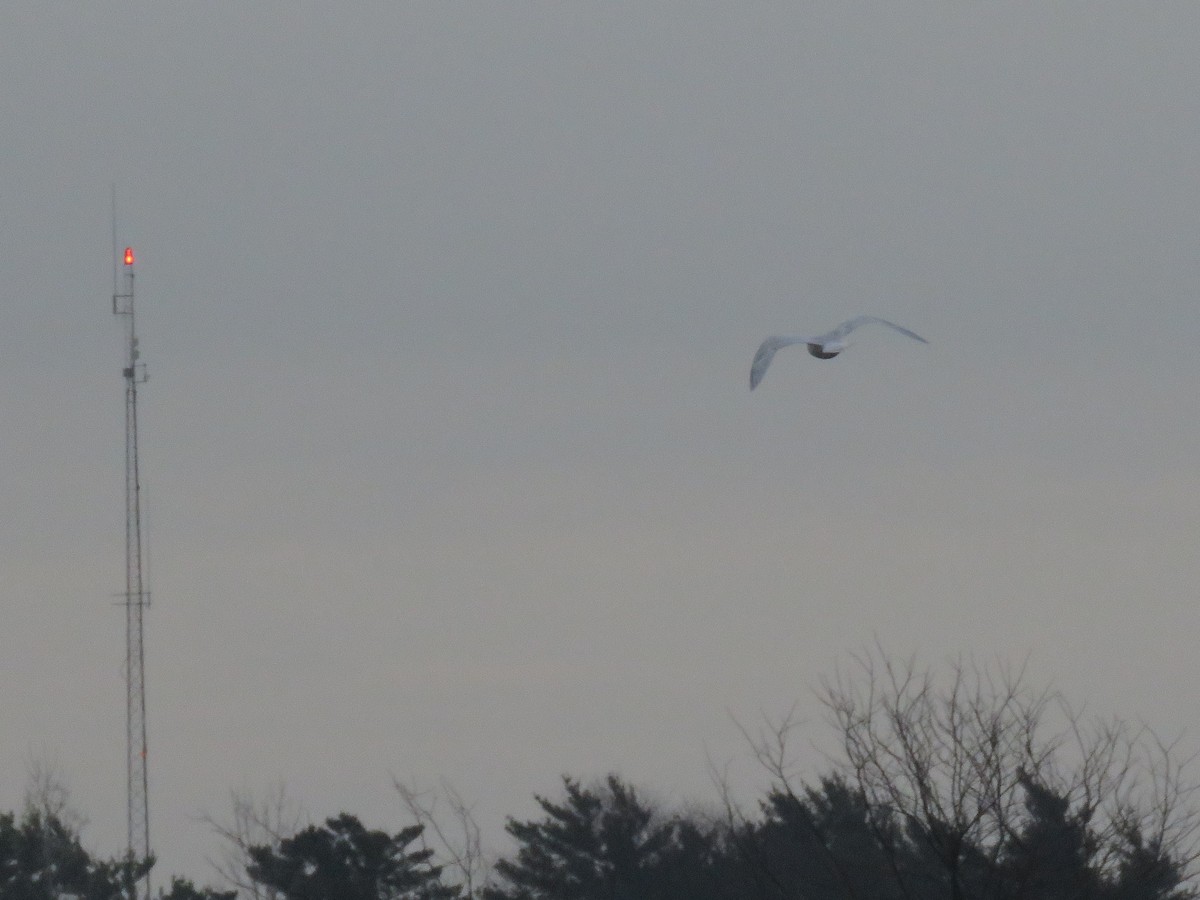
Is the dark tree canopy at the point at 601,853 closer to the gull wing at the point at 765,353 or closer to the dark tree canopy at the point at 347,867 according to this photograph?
the dark tree canopy at the point at 347,867

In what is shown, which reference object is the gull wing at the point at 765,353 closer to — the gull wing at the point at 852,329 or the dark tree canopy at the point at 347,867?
the gull wing at the point at 852,329

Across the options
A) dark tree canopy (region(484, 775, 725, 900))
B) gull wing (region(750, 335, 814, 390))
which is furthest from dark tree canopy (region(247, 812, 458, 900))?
gull wing (region(750, 335, 814, 390))

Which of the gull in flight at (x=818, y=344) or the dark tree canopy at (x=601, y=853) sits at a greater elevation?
the dark tree canopy at (x=601, y=853)

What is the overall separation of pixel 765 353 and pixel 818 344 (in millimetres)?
830

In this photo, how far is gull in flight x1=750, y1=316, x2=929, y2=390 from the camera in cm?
2673

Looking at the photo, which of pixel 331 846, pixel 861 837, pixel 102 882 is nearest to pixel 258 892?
pixel 331 846

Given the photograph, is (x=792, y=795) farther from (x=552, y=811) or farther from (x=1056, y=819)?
(x=552, y=811)

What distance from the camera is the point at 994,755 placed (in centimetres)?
2572

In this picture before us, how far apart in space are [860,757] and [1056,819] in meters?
2.16

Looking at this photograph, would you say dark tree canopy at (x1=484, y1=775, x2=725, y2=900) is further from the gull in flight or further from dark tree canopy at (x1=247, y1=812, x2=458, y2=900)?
the gull in flight

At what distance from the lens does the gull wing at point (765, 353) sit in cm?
2690

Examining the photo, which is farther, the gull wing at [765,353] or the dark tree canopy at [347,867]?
the dark tree canopy at [347,867]

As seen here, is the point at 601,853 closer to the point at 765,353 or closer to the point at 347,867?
the point at 347,867

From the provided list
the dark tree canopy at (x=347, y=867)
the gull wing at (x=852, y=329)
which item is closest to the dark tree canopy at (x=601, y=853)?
the dark tree canopy at (x=347, y=867)
